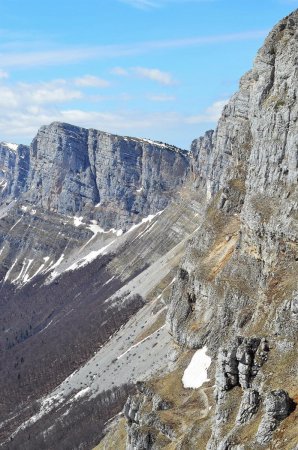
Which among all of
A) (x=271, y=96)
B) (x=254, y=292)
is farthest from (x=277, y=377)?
(x=271, y=96)

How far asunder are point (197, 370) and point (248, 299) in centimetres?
1411

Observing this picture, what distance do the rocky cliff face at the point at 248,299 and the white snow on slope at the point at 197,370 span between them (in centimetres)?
111

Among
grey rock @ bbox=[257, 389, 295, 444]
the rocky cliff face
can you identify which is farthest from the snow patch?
grey rock @ bbox=[257, 389, 295, 444]

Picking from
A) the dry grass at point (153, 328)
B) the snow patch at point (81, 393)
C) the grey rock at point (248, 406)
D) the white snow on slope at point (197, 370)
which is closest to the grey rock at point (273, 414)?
the grey rock at point (248, 406)

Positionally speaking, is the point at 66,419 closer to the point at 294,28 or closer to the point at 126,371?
the point at 126,371

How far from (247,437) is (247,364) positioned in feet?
33.7

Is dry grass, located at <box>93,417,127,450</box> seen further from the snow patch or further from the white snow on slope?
the snow patch

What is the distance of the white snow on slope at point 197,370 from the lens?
299ft

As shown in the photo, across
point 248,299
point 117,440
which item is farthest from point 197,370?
point 117,440

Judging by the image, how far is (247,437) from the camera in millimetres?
54938

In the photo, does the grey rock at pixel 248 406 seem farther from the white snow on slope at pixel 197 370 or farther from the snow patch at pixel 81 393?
the snow patch at pixel 81 393

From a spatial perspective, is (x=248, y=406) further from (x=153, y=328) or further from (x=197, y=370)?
(x=153, y=328)

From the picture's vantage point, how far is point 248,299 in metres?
93.6

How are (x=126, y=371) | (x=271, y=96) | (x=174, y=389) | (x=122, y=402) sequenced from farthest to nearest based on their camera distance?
(x=126, y=371) → (x=122, y=402) → (x=271, y=96) → (x=174, y=389)
